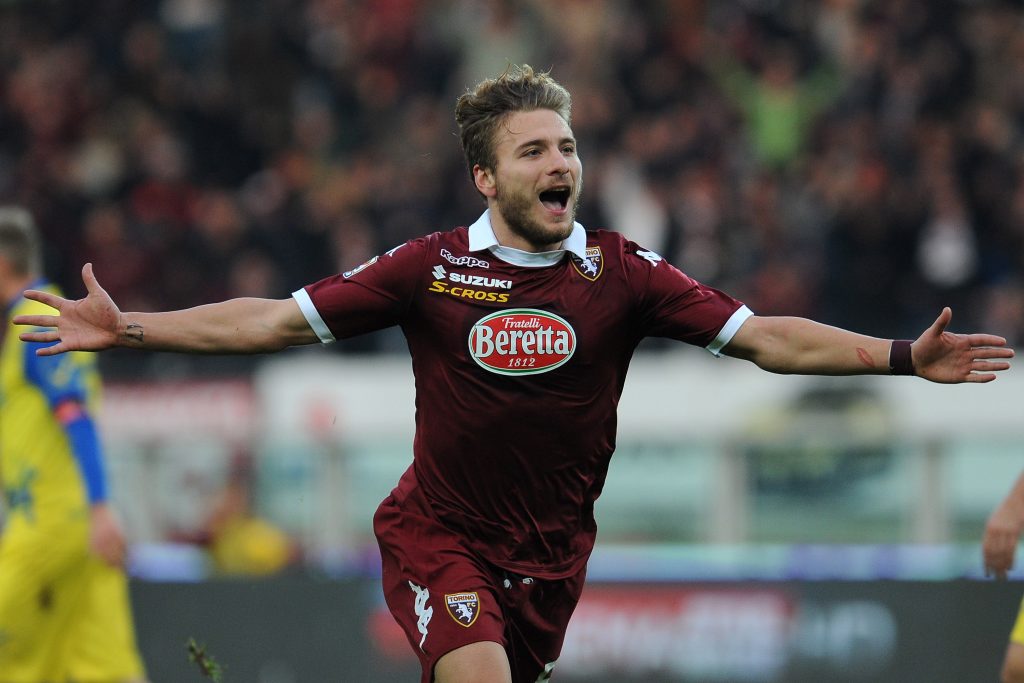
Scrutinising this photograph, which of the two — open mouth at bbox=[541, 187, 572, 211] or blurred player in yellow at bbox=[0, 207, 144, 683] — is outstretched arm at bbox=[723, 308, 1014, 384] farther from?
blurred player in yellow at bbox=[0, 207, 144, 683]

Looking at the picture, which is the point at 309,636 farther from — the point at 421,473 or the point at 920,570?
the point at 421,473

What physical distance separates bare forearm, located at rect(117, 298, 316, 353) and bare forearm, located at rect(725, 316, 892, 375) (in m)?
1.50

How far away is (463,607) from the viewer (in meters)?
5.59

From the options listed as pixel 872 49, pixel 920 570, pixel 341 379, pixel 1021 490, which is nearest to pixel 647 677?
pixel 920 570

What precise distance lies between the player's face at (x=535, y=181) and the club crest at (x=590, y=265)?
102mm

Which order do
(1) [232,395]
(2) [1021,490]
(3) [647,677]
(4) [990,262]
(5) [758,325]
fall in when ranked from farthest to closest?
(4) [990,262], (1) [232,395], (3) [647,677], (2) [1021,490], (5) [758,325]

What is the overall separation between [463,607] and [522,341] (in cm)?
90

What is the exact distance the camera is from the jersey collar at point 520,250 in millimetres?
5770

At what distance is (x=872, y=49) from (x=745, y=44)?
1.25 meters

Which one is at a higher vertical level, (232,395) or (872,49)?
(872,49)

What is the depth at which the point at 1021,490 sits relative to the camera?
636cm

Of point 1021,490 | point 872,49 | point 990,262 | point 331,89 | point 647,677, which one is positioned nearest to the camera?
point 1021,490

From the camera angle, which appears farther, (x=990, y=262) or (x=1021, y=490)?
(x=990, y=262)

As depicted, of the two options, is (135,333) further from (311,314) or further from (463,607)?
(463,607)
